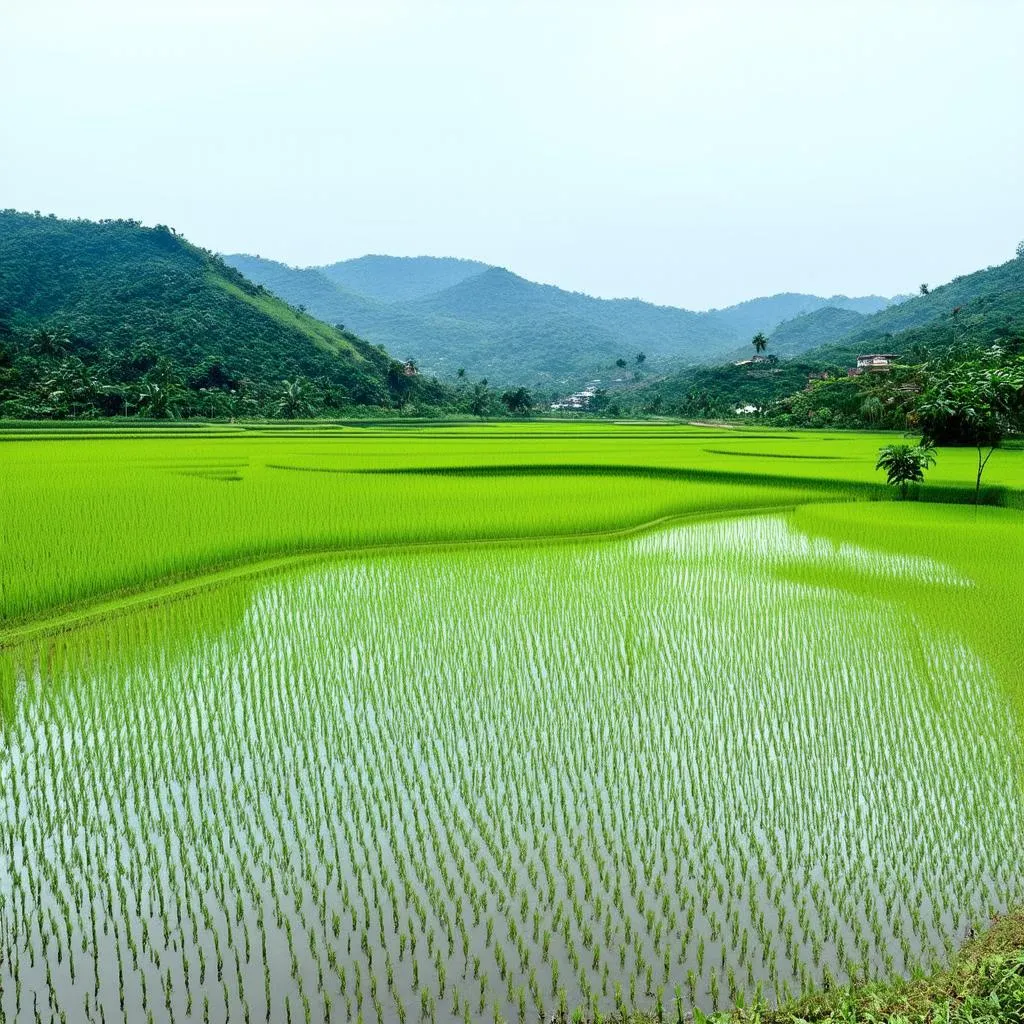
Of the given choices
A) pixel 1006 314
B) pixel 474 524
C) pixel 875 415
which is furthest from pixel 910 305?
pixel 474 524

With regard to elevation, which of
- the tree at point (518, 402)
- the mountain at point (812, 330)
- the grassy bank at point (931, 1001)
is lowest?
the grassy bank at point (931, 1001)

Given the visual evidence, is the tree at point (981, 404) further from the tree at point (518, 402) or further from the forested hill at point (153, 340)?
the tree at point (518, 402)

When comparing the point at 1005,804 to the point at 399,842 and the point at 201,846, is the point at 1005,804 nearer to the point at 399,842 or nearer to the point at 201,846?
the point at 399,842

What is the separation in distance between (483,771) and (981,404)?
11.9 m

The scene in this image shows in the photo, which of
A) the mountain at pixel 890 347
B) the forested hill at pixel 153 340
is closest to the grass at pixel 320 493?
the forested hill at pixel 153 340

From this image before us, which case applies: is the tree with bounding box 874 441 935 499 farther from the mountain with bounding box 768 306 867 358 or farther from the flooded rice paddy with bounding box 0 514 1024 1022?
the mountain with bounding box 768 306 867 358

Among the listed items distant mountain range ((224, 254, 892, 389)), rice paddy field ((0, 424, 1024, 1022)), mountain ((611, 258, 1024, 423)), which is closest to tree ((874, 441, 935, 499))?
rice paddy field ((0, 424, 1024, 1022))

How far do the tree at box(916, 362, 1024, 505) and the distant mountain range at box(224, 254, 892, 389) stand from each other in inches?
2880

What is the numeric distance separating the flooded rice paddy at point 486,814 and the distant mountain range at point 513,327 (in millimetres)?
81845

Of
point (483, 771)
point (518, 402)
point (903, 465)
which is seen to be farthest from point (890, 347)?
point (483, 771)

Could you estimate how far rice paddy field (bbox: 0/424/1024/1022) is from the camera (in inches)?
93.1

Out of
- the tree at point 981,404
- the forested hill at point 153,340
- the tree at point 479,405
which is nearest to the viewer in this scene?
the tree at point 981,404

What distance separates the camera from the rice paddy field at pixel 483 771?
237cm

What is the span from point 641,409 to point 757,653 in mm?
54077
